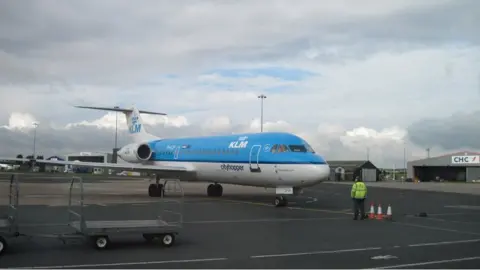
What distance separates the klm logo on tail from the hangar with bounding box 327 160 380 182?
1896 inches

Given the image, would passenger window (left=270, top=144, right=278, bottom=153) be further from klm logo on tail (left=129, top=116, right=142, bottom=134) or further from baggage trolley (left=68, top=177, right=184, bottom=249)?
klm logo on tail (left=129, top=116, right=142, bottom=134)

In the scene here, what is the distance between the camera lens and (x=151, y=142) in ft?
113

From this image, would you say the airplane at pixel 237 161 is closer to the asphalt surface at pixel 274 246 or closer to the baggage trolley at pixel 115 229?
the asphalt surface at pixel 274 246

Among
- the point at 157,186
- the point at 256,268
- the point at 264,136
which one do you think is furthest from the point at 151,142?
the point at 256,268

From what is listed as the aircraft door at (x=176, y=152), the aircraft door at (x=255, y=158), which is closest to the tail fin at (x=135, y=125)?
the aircraft door at (x=176, y=152)

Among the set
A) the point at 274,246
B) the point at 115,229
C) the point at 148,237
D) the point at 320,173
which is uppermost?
the point at 320,173

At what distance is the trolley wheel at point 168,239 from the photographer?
35.9 feet

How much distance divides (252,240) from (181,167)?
1758 centimetres

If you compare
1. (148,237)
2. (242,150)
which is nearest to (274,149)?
(242,150)

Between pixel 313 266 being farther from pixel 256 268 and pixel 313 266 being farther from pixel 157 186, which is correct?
pixel 157 186

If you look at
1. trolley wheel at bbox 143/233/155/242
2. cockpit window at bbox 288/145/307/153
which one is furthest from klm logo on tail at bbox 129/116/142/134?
trolley wheel at bbox 143/233/155/242

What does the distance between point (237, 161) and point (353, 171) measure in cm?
7117

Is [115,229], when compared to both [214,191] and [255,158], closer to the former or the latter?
[255,158]

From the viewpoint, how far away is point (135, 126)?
127 ft
